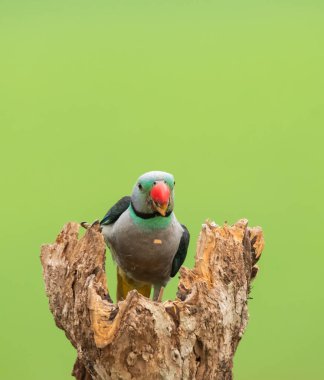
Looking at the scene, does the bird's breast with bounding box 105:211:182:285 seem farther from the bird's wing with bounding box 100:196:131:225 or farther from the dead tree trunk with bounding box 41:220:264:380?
the dead tree trunk with bounding box 41:220:264:380

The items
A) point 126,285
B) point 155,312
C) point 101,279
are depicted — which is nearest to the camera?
point 155,312

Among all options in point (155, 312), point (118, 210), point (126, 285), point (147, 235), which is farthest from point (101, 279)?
point (126, 285)

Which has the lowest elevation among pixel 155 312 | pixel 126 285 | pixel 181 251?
pixel 126 285

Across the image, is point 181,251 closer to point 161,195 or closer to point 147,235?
point 147,235

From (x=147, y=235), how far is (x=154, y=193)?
0.35 metres

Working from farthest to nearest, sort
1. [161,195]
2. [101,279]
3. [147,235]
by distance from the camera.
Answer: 1. [147,235]
2. [161,195]
3. [101,279]

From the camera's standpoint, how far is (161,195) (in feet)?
9.98

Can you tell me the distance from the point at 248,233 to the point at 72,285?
816mm

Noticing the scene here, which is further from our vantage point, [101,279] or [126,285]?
[126,285]

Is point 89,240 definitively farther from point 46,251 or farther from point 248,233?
point 248,233

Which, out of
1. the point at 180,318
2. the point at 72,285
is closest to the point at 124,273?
the point at 72,285

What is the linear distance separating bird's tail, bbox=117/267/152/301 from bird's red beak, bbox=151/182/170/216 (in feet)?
2.21

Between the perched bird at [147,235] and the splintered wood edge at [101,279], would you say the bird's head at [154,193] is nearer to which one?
the perched bird at [147,235]

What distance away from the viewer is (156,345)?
2572mm
